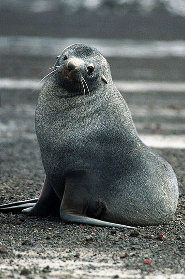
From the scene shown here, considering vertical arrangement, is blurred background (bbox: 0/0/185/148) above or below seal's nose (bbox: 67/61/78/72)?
below

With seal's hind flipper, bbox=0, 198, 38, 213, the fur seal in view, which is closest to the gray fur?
the fur seal

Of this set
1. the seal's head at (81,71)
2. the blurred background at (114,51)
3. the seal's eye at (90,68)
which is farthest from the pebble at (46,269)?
the blurred background at (114,51)

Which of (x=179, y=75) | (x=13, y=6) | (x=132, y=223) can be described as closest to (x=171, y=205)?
(x=132, y=223)

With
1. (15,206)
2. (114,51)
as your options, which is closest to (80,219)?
(15,206)

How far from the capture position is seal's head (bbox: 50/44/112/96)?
242 inches

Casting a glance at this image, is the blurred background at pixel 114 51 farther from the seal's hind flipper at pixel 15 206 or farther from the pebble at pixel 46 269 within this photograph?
the pebble at pixel 46 269

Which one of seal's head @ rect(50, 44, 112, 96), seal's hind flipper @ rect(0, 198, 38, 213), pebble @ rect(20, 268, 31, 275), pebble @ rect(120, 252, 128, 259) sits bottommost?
seal's hind flipper @ rect(0, 198, 38, 213)

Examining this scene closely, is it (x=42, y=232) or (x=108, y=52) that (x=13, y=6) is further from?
(x=42, y=232)

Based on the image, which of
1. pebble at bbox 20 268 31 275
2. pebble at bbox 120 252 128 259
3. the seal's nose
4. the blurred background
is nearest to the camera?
pebble at bbox 20 268 31 275

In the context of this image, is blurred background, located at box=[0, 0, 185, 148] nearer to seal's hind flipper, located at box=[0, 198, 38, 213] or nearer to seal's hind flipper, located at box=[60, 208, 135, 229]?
seal's hind flipper, located at box=[0, 198, 38, 213]

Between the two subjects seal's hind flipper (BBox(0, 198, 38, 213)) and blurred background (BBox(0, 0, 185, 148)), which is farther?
blurred background (BBox(0, 0, 185, 148))

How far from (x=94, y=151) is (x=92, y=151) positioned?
16mm

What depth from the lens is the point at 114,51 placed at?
16.0 meters

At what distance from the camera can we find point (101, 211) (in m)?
6.32
